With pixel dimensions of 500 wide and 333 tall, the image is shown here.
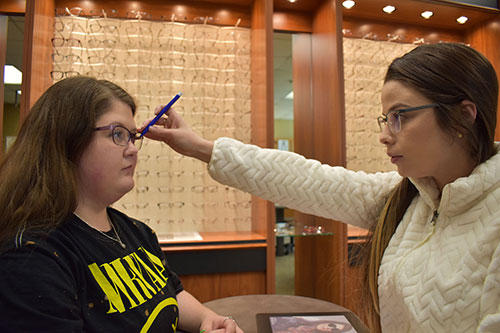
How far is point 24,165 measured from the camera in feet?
3.47

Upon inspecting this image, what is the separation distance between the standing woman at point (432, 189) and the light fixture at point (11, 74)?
2442 mm

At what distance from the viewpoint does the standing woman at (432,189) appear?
853 mm

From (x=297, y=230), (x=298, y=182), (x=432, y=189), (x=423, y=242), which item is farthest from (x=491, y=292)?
(x=297, y=230)

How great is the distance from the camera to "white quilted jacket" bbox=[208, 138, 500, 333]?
840 mm

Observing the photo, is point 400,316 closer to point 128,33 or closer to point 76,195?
point 76,195

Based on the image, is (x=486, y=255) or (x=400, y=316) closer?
(x=486, y=255)

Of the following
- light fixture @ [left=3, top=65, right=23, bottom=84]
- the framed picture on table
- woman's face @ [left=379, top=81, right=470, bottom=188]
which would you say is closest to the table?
the framed picture on table

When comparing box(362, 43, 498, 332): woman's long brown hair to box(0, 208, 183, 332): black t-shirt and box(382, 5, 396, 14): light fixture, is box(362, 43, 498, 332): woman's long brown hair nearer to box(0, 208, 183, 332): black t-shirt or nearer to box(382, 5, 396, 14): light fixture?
box(0, 208, 183, 332): black t-shirt

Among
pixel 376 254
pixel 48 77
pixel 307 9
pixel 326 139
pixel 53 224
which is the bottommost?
pixel 376 254

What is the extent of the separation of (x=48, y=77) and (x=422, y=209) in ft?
8.95

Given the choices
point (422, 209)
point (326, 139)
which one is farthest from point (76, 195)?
point (326, 139)

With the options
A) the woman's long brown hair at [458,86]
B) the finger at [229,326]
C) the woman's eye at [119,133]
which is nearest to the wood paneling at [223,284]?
the finger at [229,326]

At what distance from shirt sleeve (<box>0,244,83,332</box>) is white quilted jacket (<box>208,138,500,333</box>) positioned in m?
0.55

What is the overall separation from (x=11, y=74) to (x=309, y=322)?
2.99 meters
